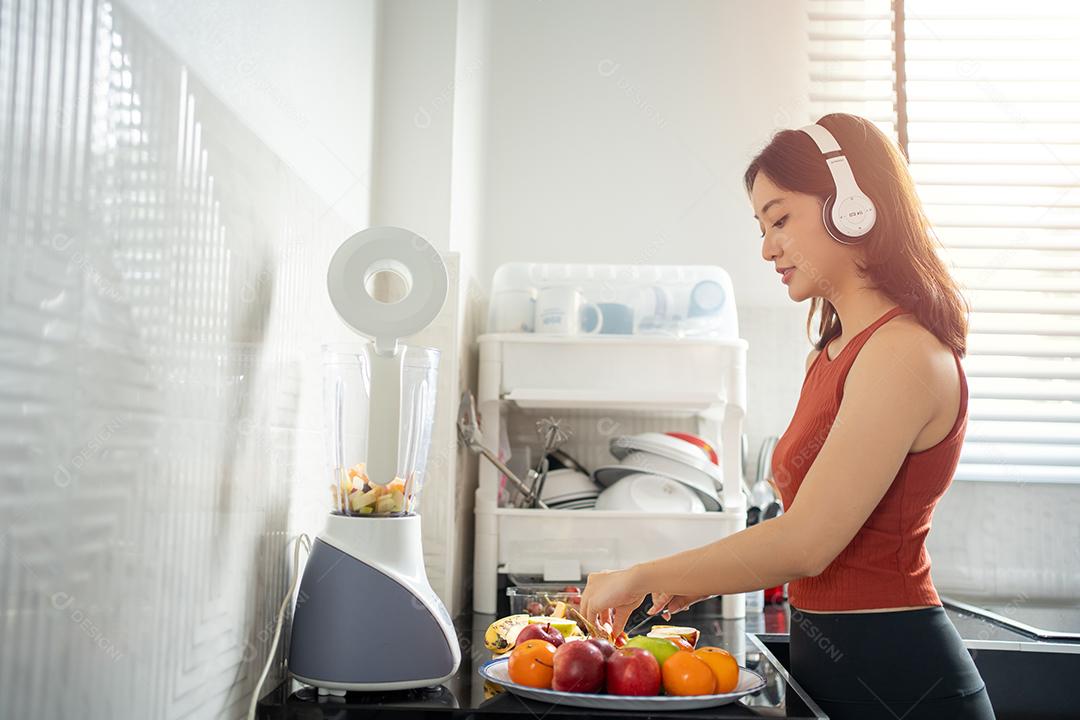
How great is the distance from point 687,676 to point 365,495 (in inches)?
16.0

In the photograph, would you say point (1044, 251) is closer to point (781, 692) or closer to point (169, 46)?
point (781, 692)

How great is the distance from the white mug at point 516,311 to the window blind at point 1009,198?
0.94m

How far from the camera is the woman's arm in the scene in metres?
0.89

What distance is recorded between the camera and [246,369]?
3.02 ft

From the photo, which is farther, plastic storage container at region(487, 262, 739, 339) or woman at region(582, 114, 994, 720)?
plastic storage container at region(487, 262, 739, 339)

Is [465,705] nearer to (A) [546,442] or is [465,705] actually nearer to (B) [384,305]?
(B) [384,305]

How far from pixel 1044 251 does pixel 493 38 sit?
1.37 m

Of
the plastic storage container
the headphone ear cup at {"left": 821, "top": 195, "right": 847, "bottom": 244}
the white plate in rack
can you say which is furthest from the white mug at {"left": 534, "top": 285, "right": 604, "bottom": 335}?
the white plate in rack

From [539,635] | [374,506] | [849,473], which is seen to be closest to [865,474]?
[849,473]

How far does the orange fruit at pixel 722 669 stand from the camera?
0.96 metres

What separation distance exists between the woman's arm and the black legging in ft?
0.33

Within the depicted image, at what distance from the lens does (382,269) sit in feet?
3.36

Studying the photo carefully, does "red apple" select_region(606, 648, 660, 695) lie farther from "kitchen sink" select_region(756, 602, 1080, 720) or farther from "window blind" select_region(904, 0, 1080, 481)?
"window blind" select_region(904, 0, 1080, 481)

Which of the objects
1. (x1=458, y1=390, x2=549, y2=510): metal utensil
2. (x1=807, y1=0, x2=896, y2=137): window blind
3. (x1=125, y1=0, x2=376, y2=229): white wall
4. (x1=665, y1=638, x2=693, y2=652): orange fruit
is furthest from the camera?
(x1=807, y1=0, x2=896, y2=137): window blind
